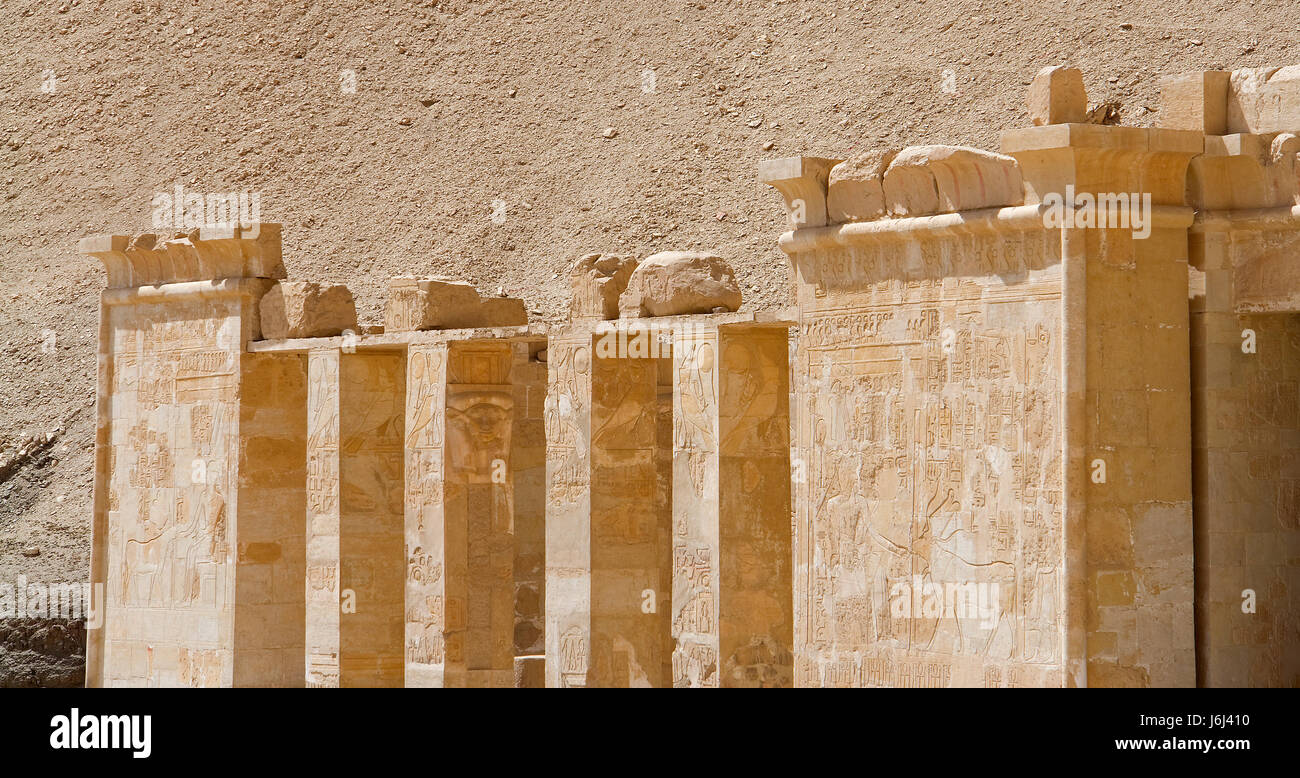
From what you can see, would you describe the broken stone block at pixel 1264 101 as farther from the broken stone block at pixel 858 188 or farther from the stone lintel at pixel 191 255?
the stone lintel at pixel 191 255

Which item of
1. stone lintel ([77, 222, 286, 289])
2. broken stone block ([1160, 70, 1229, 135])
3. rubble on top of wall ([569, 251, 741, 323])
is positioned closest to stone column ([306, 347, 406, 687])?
stone lintel ([77, 222, 286, 289])

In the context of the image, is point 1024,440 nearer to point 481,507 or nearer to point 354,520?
point 481,507

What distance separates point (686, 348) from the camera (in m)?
12.3

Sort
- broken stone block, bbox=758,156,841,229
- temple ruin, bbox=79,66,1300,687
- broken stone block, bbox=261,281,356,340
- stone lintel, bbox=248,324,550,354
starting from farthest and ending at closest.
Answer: broken stone block, bbox=261,281,356,340 → stone lintel, bbox=248,324,550,354 → broken stone block, bbox=758,156,841,229 → temple ruin, bbox=79,66,1300,687

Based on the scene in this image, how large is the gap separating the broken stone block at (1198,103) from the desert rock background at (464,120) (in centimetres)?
1266

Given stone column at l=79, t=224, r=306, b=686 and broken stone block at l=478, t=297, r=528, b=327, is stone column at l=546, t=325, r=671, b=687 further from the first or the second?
stone column at l=79, t=224, r=306, b=686

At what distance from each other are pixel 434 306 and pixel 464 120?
20.7 meters

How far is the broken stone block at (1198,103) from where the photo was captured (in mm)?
10617

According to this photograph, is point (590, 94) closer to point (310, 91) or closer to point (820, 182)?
point (310, 91)

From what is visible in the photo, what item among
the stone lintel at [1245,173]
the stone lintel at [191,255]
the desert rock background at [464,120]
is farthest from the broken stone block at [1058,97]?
Answer: the desert rock background at [464,120]

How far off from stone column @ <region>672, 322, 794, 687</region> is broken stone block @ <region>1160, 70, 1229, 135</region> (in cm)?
274

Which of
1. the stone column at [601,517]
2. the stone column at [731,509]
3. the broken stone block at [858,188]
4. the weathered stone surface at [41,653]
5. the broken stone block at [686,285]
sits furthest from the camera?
the weathered stone surface at [41,653]

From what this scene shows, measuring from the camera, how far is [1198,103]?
10656 mm

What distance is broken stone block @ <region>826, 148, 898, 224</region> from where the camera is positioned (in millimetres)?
11078
